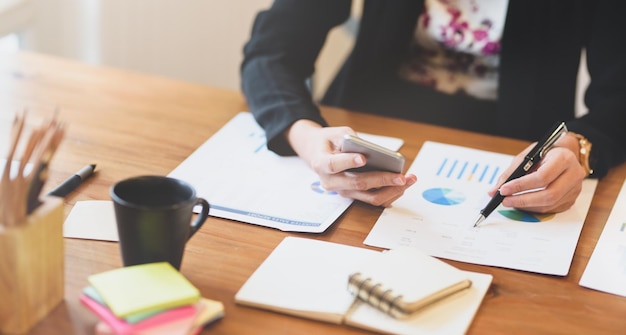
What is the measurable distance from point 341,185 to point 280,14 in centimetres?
51

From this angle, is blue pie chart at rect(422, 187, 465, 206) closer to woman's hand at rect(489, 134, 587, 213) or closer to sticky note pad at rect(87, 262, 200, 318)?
woman's hand at rect(489, 134, 587, 213)

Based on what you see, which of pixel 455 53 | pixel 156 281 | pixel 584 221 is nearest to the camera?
pixel 156 281

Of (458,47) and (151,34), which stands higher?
(458,47)

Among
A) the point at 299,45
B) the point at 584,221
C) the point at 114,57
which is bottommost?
the point at 114,57

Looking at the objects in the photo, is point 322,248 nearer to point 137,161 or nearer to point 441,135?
point 137,161

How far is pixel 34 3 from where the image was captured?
2146mm

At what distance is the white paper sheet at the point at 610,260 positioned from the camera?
0.95m

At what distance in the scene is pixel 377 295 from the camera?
0.82 metres

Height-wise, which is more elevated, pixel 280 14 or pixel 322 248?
pixel 280 14

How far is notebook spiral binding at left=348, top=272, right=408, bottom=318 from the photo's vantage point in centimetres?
82

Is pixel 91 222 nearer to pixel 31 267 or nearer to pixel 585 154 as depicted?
pixel 31 267

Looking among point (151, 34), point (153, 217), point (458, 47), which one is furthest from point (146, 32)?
point (153, 217)

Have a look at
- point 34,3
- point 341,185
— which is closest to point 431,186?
point 341,185

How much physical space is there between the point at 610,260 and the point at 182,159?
600 millimetres
